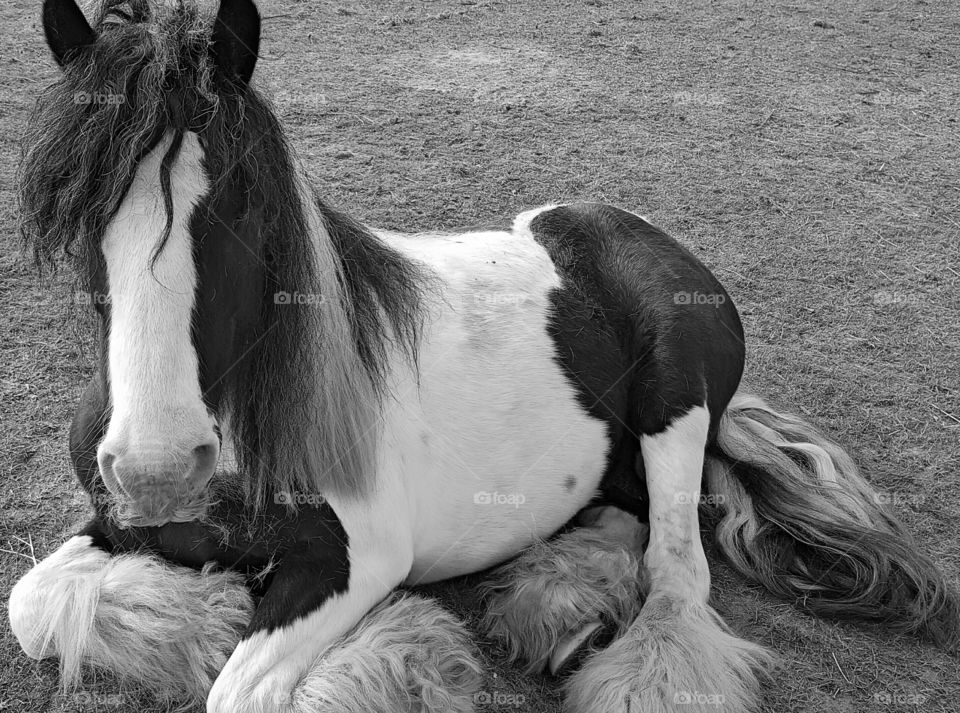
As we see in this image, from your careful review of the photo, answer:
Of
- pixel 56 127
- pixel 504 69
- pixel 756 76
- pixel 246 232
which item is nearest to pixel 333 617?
pixel 246 232

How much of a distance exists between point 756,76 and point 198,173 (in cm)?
643

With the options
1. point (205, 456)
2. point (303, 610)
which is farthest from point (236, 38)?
point (303, 610)

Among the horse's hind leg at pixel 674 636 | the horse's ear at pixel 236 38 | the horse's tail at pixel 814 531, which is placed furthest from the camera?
the horse's tail at pixel 814 531

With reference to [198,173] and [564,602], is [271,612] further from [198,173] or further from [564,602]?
[198,173]

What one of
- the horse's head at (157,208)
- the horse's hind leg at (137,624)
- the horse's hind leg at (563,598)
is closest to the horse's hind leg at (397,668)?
the horse's hind leg at (563,598)

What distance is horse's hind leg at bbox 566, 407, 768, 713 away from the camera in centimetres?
251

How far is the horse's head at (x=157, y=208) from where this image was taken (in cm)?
169

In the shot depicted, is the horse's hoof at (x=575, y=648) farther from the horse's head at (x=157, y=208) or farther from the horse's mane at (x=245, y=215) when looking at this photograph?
the horse's head at (x=157, y=208)

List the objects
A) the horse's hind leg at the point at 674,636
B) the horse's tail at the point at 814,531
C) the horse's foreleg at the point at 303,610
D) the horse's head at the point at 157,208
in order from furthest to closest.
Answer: the horse's tail at the point at 814,531 < the horse's hind leg at the point at 674,636 < the horse's foreleg at the point at 303,610 < the horse's head at the point at 157,208

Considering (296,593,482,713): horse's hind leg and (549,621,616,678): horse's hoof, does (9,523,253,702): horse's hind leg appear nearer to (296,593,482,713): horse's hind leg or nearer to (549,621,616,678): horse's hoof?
(296,593,482,713): horse's hind leg

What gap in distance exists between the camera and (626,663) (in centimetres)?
257

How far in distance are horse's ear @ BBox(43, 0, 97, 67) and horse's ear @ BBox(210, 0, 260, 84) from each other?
264mm

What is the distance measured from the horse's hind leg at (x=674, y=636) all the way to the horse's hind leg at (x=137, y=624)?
3.23 ft

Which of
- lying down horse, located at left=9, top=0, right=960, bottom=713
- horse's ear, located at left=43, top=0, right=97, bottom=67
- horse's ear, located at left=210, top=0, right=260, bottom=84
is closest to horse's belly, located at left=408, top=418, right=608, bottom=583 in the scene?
lying down horse, located at left=9, top=0, right=960, bottom=713
